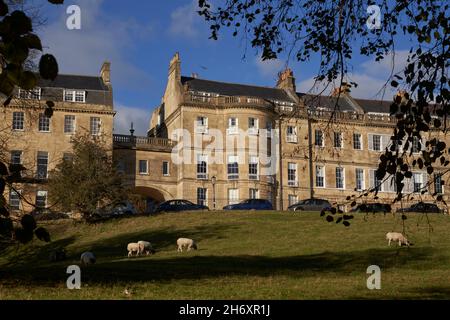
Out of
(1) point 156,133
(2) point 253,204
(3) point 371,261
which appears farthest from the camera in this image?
(1) point 156,133

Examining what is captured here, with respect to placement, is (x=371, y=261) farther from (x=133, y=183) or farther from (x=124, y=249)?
(x=133, y=183)

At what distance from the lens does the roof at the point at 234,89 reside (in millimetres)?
68500

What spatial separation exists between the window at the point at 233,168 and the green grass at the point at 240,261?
17446 millimetres

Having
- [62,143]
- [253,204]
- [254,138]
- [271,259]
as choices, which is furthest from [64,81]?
[271,259]

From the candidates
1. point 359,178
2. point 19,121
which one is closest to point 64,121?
point 19,121

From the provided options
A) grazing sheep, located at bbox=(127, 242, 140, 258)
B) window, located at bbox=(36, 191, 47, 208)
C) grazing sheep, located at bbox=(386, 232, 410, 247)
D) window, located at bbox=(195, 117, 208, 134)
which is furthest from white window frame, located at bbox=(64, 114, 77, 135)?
grazing sheep, located at bbox=(386, 232, 410, 247)

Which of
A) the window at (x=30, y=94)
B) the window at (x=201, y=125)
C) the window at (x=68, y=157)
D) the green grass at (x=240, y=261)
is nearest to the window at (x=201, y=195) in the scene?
the window at (x=201, y=125)

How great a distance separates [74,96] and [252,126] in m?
18.4

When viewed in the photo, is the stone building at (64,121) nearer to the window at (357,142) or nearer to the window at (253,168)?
the window at (253,168)

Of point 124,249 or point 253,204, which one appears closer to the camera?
point 124,249

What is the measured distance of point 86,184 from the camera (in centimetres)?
4450

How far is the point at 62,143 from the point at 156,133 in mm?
15587
